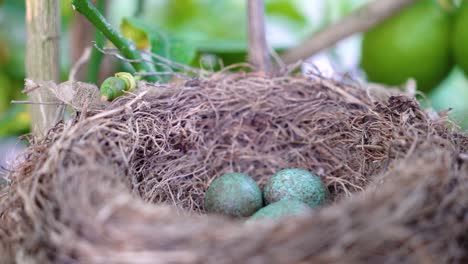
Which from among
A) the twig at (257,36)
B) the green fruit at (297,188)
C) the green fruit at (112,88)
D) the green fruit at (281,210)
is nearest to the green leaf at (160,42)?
the twig at (257,36)

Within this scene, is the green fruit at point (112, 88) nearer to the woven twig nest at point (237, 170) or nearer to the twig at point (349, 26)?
the woven twig nest at point (237, 170)

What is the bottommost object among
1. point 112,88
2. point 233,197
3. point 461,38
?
point 233,197

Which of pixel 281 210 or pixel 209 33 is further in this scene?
pixel 209 33

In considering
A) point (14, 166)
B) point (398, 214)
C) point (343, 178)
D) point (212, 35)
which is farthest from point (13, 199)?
point (212, 35)

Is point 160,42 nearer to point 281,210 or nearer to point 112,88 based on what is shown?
point 112,88

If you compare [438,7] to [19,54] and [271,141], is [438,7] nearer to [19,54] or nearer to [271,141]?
[271,141]

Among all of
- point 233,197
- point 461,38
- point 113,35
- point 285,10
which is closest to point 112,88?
point 113,35

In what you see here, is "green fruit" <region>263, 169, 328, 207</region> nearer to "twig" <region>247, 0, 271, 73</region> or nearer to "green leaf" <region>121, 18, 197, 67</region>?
"twig" <region>247, 0, 271, 73</region>
